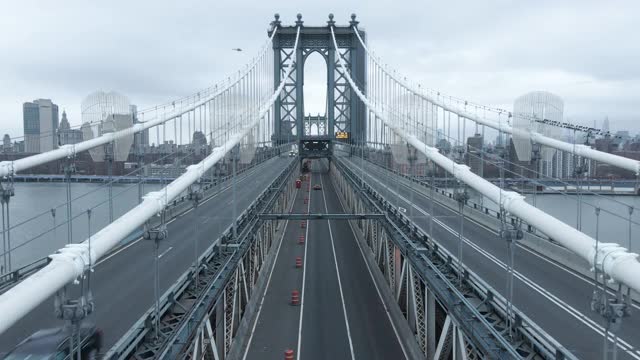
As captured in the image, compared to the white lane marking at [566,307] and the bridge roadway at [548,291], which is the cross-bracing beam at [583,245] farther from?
the white lane marking at [566,307]

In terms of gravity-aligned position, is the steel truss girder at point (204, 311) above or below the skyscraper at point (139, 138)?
below

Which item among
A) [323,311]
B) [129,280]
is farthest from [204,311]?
[323,311]

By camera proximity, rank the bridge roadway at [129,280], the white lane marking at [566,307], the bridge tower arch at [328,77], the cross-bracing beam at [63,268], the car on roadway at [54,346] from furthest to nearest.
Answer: the bridge tower arch at [328,77], the bridge roadway at [129,280], the white lane marking at [566,307], the car on roadway at [54,346], the cross-bracing beam at [63,268]

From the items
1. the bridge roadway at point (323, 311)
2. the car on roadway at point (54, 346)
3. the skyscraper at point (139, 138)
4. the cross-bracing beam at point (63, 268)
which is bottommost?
the bridge roadway at point (323, 311)

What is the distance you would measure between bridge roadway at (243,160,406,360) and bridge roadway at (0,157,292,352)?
4.58m

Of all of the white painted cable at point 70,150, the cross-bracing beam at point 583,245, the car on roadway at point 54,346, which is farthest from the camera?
the white painted cable at point 70,150

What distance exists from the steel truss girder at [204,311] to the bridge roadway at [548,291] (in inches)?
309

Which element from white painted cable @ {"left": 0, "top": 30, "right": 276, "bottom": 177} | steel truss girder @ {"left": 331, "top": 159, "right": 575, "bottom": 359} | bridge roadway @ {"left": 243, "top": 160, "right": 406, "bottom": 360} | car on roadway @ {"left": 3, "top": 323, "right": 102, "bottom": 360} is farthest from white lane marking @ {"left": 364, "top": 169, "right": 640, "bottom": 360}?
white painted cable @ {"left": 0, "top": 30, "right": 276, "bottom": 177}

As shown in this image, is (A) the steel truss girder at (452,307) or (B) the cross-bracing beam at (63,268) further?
(A) the steel truss girder at (452,307)

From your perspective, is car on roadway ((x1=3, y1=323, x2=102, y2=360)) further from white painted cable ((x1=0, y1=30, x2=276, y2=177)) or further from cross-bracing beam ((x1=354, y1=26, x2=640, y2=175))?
cross-bracing beam ((x1=354, y1=26, x2=640, y2=175))

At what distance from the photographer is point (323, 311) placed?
2680 centimetres

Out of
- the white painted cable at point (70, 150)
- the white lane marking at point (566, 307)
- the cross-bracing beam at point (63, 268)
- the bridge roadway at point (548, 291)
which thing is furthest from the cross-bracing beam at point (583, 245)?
the white painted cable at point (70, 150)

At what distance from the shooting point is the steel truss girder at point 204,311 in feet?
37.2

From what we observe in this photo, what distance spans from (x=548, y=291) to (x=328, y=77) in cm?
6425
